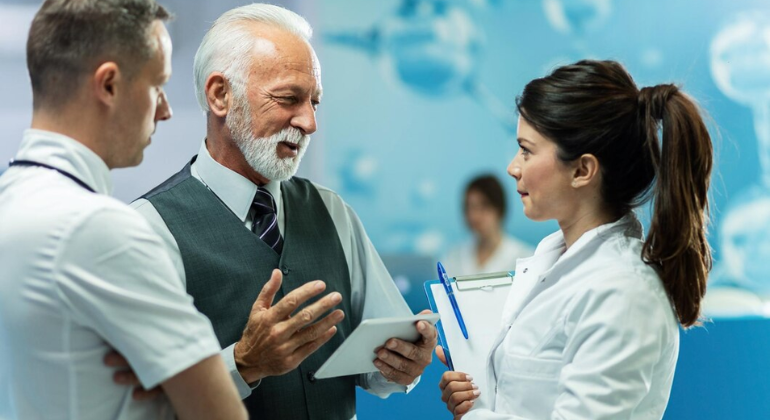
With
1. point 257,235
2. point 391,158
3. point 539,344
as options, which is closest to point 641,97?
point 539,344

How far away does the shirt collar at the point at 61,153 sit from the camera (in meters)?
1.01

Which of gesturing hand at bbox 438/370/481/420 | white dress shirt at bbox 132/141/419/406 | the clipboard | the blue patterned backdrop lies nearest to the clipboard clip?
the clipboard

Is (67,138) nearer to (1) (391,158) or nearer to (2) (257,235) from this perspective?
(2) (257,235)

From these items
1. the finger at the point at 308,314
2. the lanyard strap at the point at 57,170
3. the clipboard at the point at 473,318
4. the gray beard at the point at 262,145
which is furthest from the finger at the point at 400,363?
the lanyard strap at the point at 57,170

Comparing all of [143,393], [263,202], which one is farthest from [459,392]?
[143,393]

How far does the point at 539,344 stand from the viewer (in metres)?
1.44

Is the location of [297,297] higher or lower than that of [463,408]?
higher

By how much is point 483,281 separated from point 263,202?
596 millimetres

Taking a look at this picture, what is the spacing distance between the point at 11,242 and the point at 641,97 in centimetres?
111

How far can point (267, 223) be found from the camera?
1.75 m

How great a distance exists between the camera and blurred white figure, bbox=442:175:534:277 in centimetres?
320

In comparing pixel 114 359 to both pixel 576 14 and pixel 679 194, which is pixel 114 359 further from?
pixel 576 14

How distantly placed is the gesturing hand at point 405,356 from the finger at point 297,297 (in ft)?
0.85

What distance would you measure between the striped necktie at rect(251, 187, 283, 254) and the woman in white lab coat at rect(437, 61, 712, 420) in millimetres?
548
